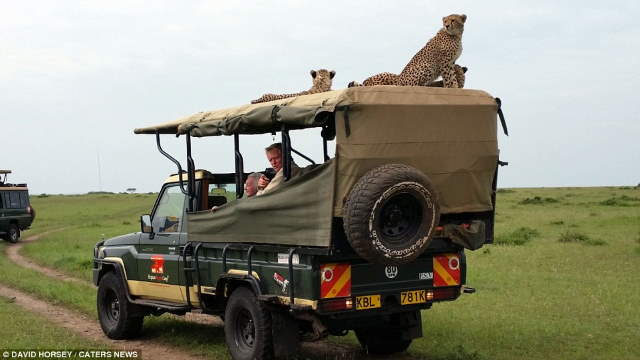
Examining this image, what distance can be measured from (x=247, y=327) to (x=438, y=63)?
11.0ft

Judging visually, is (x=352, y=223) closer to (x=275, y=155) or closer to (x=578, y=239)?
(x=275, y=155)

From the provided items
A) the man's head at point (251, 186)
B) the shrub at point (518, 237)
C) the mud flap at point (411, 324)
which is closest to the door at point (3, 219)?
the shrub at point (518, 237)

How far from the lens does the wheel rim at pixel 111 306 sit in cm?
1032

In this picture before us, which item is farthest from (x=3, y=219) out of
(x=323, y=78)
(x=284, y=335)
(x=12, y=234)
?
(x=284, y=335)

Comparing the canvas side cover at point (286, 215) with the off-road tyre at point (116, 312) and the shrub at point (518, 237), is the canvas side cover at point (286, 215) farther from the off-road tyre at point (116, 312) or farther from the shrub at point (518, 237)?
the shrub at point (518, 237)

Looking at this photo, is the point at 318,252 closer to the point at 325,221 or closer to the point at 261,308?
the point at 325,221

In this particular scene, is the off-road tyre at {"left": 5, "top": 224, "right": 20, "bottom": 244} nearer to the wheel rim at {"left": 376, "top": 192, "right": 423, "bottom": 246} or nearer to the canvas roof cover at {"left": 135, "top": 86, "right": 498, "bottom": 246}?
the canvas roof cover at {"left": 135, "top": 86, "right": 498, "bottom": 246}

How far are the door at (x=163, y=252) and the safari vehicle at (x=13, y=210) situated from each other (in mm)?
20312

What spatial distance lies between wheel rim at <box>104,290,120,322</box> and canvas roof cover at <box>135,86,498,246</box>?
284 cm

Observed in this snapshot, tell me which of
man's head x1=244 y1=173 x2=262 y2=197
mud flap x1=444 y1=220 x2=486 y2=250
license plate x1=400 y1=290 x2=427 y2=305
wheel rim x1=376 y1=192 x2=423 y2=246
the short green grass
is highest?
man's head x1=244 y1=173 x2=262 y2=197

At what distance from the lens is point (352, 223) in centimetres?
646

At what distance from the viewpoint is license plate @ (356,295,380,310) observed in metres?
7.09

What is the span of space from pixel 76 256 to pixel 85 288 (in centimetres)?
586

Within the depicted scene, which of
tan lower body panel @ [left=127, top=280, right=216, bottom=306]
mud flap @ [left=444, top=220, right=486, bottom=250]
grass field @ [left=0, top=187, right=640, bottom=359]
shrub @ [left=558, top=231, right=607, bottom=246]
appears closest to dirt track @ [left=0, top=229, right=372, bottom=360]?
grass field @ [left=0, top=187, right=640, bottom=359]
